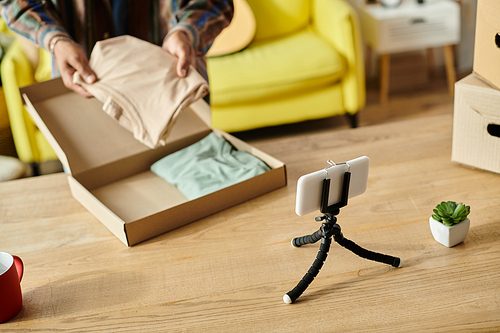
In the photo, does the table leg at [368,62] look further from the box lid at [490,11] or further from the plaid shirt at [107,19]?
the box lid at [490,11]

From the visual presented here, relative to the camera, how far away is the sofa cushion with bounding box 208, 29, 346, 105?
7.36 feet

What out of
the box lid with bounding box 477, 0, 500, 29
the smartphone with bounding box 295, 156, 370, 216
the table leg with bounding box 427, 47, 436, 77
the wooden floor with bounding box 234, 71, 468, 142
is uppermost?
the box lid with bounding box 477, 0, 500, 29

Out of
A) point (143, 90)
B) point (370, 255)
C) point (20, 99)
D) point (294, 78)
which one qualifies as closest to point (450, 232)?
point (370, 255)

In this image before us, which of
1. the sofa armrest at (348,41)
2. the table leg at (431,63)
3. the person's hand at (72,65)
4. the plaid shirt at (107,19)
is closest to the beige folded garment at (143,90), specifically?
the person's hand at (72,65)

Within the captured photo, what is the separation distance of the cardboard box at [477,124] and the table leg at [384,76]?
1855mm

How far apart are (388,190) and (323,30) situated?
176 cm

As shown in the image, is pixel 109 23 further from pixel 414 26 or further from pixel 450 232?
pixel 414 26

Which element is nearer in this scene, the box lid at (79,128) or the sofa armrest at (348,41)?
the box lid at (79,128)

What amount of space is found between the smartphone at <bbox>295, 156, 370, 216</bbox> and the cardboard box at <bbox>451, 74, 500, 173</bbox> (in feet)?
1.34

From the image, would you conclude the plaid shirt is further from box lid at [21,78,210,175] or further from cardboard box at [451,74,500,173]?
Answer: cardboard box at [451,74,500,173]

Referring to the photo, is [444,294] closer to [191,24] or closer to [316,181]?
[316,181]

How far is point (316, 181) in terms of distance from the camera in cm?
64

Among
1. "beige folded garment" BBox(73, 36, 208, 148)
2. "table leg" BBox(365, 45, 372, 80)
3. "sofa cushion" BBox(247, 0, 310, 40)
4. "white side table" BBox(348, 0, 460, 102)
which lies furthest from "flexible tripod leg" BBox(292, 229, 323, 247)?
"table leg" BBox(365, 45, 372, 80)

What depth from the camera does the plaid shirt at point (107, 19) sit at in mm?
1175
